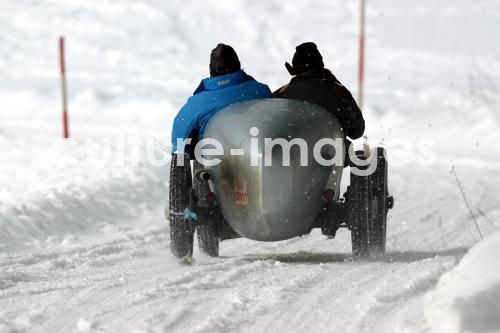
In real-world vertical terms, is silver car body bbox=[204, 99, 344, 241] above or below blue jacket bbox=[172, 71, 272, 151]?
below

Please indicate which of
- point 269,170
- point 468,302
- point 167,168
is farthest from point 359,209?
point 167,168

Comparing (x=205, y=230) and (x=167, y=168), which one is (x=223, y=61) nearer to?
(x=205, y=230)

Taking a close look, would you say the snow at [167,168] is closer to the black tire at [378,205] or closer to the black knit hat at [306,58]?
the black tire at [378,205]

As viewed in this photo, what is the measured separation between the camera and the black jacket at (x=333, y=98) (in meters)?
7.64

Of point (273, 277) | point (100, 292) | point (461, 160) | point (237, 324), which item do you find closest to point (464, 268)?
point (237, 324)

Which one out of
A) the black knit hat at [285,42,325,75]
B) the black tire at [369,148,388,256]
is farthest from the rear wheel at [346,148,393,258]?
the black knit hat at [285,42,325,75]

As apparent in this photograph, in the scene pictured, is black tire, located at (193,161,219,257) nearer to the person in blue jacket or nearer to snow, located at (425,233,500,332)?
the person in blue jacket

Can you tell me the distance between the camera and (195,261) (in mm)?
7703

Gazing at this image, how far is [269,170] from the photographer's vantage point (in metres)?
6.80

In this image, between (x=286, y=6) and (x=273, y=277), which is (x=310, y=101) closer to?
(x=273, y=277)

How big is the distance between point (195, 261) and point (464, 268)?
3.02m

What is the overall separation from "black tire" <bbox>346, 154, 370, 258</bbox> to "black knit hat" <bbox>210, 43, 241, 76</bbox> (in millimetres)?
1220

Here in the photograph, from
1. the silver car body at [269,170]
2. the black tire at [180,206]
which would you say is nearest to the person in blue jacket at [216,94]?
the silver car body at [269,170]

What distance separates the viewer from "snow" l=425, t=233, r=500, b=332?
4.54m
